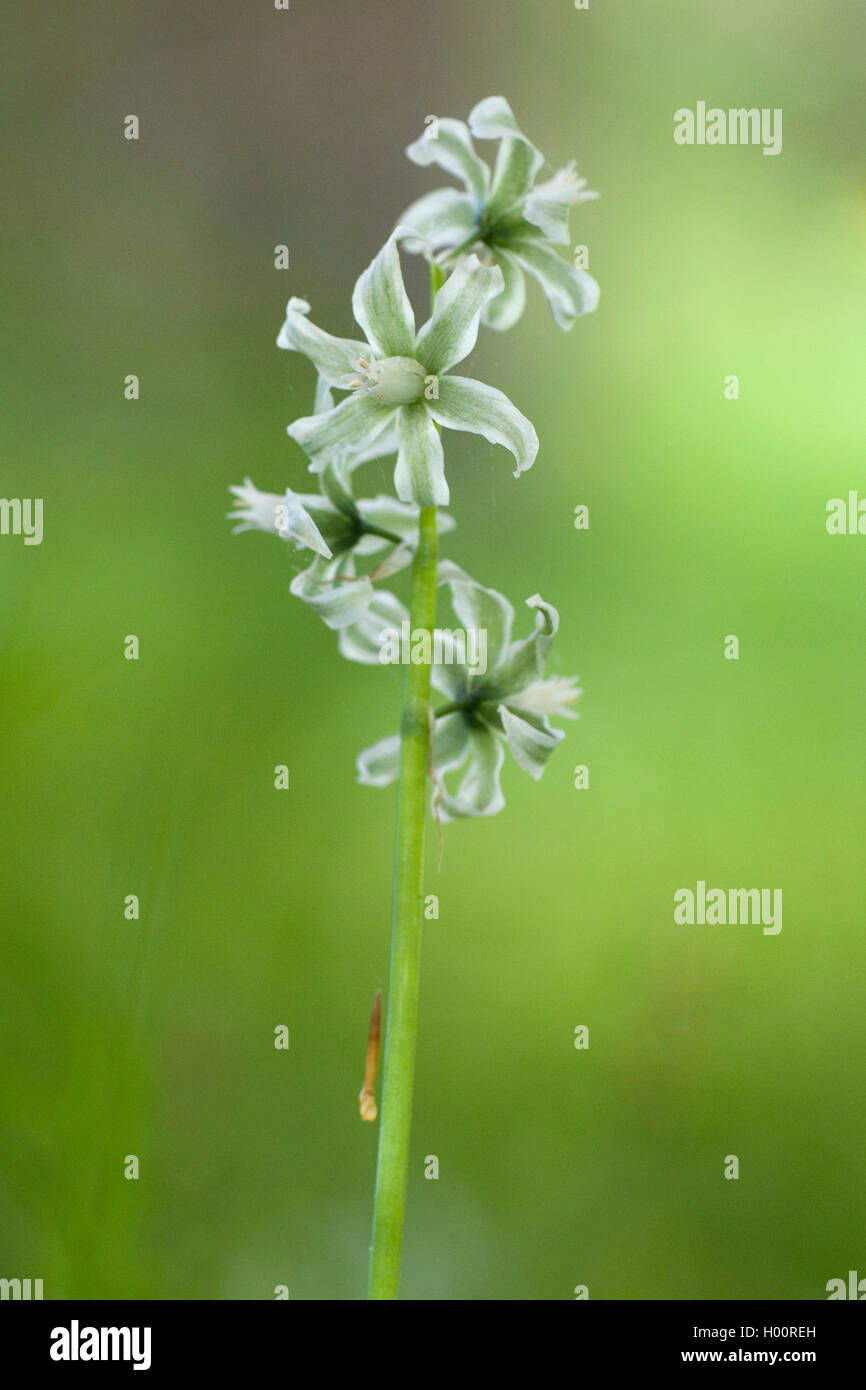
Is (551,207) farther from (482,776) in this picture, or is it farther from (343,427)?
→ (482,776)

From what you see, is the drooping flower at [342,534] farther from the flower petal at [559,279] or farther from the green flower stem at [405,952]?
the flower petal at [559,279]

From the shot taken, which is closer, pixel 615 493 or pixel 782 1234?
pixel 782 1234

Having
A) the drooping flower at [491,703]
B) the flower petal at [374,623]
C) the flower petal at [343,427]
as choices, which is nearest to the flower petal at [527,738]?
the drooping flower at [491,703]

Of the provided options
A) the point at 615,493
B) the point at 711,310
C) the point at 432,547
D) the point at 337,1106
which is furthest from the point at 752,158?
the point at 337,1106

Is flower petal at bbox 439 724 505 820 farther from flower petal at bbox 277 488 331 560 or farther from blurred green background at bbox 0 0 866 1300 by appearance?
blurred green background at bbox 0 0 866 1300

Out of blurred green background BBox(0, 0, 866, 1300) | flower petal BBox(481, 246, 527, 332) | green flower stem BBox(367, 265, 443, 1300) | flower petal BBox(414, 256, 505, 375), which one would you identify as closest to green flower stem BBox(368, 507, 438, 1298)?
green flower stem BBox(367, 265, 443, 1300)

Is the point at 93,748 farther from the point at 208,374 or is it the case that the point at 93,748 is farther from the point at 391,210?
the point at 391,210
